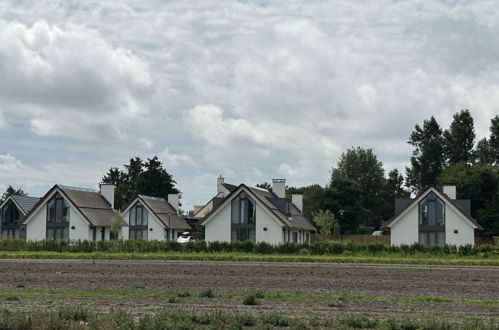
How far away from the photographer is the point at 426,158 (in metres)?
124

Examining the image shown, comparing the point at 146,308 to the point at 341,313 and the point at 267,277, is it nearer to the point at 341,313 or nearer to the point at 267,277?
the point at 341,313

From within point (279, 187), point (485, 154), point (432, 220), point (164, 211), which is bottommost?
point (432, 220)

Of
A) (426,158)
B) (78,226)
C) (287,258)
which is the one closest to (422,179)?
(426,158)

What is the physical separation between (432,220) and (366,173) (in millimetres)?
73028

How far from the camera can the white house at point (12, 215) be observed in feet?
284

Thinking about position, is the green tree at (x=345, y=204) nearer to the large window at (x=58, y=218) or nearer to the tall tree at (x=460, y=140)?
the tall tree at (x=460, y=140)

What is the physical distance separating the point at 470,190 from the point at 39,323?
293ft

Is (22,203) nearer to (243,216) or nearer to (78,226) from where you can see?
(78,226)

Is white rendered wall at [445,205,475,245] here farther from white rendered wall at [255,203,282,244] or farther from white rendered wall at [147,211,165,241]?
white rendered wall at [147,211,165,241]

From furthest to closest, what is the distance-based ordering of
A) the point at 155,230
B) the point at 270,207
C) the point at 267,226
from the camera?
1. the point at 155,230
2. the point at 270,207
3. the point at 267,226

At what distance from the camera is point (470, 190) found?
98.9 meters

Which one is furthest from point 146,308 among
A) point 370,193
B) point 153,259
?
point 370,193

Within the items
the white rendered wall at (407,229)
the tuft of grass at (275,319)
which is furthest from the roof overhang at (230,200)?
the tuft of grass at (275,319)

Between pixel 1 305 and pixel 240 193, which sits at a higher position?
pixel 240 193
